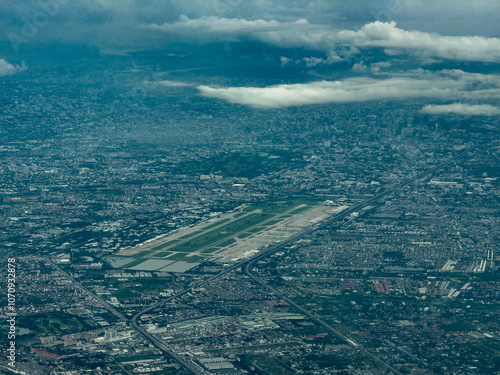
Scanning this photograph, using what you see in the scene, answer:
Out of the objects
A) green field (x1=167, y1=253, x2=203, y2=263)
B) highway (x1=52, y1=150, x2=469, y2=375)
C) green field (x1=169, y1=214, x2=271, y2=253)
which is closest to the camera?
highway (x1=52, y1=150, x2=469, y2=375)

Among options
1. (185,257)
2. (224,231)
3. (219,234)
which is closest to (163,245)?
(185,257)

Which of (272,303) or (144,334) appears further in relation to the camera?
(272,303)

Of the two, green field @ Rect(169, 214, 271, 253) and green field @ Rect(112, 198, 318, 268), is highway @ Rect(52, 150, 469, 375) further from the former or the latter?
green field @ Rect(169, 214, 271, 253)

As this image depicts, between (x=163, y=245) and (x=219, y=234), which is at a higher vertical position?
(x=219, y=234)

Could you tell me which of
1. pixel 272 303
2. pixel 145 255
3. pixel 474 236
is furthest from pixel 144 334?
pixel 474 236

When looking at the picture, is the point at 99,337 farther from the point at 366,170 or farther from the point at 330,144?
the point at 330,144

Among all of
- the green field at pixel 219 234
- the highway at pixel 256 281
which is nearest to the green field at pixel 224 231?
→ the green field at pixel 219 234

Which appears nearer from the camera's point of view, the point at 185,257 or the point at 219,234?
the point at 185,257

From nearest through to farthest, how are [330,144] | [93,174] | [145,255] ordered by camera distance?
[145,255]
[93,174]
[330,144]

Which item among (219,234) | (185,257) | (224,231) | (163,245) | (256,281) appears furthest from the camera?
(224,231)

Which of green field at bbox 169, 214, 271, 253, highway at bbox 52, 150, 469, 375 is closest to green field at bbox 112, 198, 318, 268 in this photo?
green field at bbox 169, 214, 271, 253

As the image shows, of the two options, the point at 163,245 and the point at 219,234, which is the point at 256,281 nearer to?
the point at 163,245
